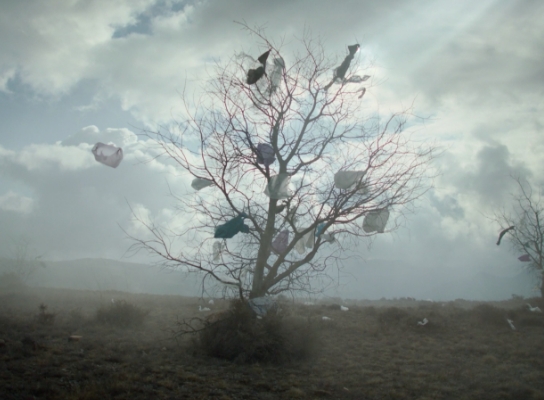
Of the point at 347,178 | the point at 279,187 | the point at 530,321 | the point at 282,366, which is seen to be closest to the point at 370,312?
the point at 530,321

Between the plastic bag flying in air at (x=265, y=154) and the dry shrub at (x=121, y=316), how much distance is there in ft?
22.4

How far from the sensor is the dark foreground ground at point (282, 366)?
17.8ft

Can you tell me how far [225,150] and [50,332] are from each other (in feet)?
20.5

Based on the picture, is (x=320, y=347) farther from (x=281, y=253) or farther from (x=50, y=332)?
(x=50, y=332)

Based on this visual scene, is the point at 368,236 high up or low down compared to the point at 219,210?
down

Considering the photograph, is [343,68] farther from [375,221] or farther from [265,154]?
[375,221]

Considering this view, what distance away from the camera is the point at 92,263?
7831 centimetres

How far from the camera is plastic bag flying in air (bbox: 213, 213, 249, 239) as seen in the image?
314 inches

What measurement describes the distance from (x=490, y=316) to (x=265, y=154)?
10391mm

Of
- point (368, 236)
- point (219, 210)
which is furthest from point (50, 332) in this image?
point (368, 236)

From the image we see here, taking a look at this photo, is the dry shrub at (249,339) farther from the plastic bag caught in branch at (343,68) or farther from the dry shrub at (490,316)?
the dry shrub at (490,316)

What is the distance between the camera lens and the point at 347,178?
7.67 metres

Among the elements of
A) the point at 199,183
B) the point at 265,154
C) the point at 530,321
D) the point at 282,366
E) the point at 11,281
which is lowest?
the point at 282,366

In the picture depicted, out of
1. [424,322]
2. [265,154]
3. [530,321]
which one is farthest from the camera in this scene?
[530,321]
